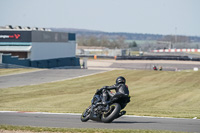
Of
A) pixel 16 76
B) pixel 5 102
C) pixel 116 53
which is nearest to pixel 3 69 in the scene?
pixel 16 76

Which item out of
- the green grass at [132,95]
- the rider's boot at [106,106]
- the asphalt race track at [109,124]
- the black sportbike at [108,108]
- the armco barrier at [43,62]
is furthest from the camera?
the armco barrier at [43,62]

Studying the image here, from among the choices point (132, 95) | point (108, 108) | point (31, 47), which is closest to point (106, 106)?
point (108, 108)

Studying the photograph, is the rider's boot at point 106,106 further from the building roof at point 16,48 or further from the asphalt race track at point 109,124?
the building roof at point 16,48

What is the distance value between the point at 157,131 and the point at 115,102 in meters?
2.07

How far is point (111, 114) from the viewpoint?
12.4 meters

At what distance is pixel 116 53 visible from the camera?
405 feet

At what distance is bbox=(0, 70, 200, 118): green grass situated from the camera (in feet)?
65.7

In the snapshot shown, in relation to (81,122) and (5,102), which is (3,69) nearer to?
(5,102)

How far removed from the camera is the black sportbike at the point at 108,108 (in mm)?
12383

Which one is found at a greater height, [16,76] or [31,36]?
[31,36]

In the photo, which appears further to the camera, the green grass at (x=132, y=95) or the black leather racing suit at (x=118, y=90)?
the green grass at (x=132, y=95)

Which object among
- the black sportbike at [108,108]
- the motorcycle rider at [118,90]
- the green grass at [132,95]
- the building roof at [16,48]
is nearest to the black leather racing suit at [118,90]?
the motorcycle rider at [118,90]

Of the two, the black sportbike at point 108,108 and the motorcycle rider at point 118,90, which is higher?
the motorcycle rider at point 118,90

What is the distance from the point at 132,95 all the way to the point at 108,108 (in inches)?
650
